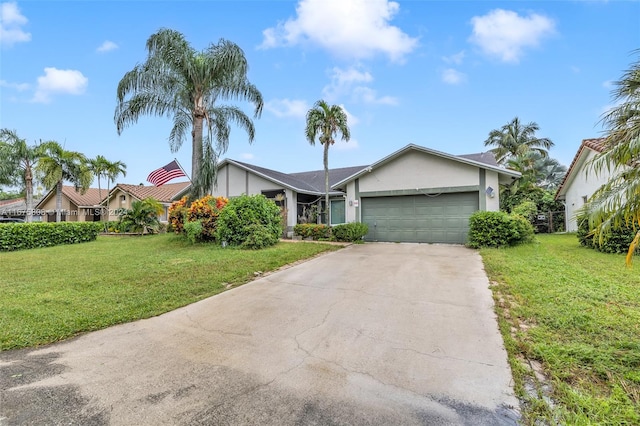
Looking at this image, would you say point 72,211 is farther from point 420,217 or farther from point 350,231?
point 420,217

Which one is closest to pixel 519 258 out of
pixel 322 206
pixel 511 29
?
pixel 511 29

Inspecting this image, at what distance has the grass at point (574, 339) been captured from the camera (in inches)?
91.4

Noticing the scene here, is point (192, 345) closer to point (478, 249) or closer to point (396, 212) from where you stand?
point (478, 249)

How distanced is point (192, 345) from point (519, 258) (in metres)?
8.78

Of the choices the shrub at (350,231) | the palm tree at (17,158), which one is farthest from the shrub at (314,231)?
the palm tree at (17,158)

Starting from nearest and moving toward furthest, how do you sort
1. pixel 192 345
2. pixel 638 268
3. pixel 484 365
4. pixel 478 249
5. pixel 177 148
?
pixel 484 365 → pixel 192 345 → pixel 638 268 → pixel 478 249 → pixel 177 148

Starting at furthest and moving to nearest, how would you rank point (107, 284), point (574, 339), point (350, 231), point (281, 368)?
point (350, 231), point (107, 284), point (574, 339), point (281, 368)

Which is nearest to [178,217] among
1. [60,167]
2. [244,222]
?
[244,222]

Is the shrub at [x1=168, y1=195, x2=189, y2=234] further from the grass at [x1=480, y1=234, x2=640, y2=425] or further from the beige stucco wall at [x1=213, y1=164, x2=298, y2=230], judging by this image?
the grass at [x1=480, y1=234, x2=640, y2=425]

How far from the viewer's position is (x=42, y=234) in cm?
1373

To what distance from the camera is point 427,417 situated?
7.34 feet

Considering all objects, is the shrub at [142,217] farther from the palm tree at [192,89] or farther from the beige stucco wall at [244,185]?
the palm tree at [192,89]

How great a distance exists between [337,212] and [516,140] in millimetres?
20021

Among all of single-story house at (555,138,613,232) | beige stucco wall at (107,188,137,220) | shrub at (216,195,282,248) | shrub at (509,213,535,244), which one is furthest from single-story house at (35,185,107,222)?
single-story house at (555,138,613,232)
